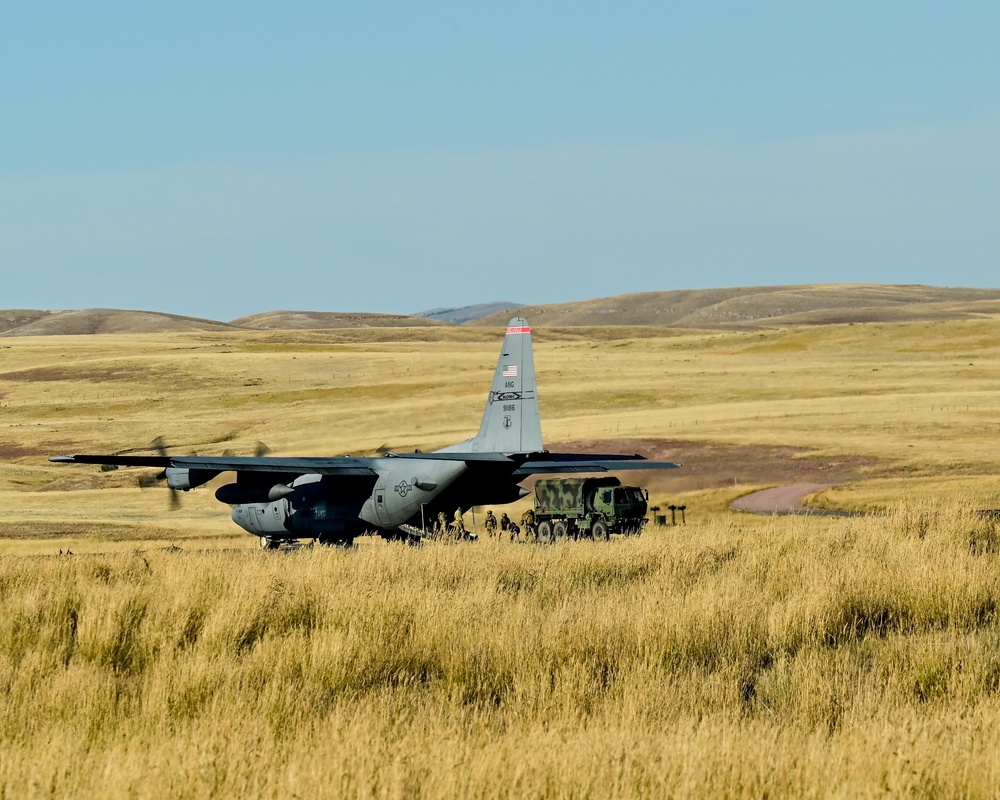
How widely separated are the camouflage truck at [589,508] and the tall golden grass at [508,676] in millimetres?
20632

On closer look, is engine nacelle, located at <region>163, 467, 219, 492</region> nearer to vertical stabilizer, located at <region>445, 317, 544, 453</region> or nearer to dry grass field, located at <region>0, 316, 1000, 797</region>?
vertical stabilizer, located at <region>445, 317, 544, 453</region>

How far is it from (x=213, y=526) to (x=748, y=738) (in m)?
44.4

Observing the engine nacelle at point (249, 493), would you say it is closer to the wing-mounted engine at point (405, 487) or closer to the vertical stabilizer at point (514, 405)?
A: the wing-mounted engine at point (405, 487)

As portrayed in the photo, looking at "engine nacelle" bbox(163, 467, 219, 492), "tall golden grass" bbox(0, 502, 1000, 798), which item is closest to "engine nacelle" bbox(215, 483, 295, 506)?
"engine nacelle" bbox(163, 467, 219, 492)

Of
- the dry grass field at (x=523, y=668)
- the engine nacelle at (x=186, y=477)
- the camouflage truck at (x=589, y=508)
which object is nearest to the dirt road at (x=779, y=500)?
the camouflage truck at (x=589, y=508)

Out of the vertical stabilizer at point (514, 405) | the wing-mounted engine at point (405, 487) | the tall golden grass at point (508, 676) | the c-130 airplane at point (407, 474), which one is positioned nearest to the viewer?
the tall golden grass at point (508, 676)

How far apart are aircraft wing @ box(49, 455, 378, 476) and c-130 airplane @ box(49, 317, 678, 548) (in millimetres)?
27

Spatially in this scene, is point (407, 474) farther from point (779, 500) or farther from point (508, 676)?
point (508, 676)

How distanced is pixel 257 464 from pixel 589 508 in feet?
46.9

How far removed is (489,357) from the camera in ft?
363

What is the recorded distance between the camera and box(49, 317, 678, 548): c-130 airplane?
31922 millimetres

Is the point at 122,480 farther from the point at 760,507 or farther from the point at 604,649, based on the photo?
the point at 604,649

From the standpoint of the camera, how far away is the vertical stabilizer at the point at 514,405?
105 feet

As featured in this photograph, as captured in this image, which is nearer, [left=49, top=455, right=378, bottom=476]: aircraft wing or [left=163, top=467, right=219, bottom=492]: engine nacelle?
[left=49, top=455, right=378, bottom=476]: aircraft wing
